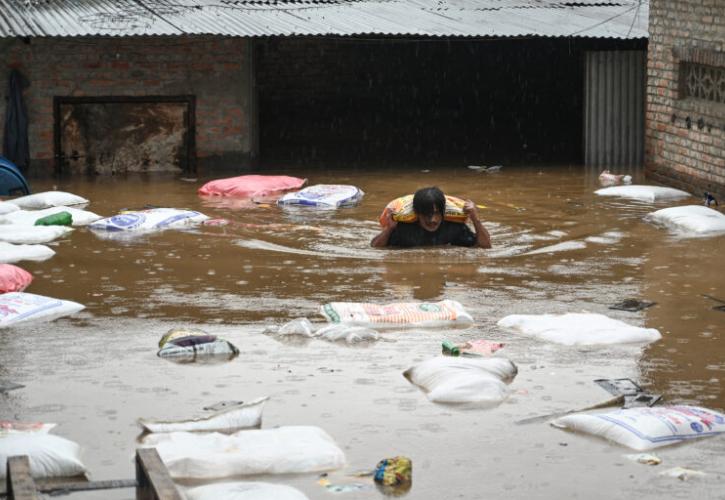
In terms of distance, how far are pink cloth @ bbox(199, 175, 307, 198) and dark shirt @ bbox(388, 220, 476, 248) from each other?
4.09 m

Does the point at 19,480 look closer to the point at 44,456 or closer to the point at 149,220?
the point at 44,456

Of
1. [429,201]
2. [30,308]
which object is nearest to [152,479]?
[30,308]

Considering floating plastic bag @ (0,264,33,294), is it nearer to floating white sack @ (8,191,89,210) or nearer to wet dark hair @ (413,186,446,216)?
wet dark hair @ (413,186,446,216)

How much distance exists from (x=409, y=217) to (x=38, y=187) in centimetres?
647

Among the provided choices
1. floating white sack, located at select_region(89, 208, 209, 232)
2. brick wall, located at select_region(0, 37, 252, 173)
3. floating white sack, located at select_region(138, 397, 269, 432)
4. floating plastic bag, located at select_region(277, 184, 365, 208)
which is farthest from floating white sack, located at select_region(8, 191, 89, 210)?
floating white sack, located at select_region(138, 397, 269, 432)

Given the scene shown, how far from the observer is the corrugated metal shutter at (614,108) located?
59.2 feet

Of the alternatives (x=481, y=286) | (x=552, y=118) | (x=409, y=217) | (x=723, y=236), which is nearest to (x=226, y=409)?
(x=481, y=286)

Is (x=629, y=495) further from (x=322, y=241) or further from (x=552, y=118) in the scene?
(x=552, y=118)

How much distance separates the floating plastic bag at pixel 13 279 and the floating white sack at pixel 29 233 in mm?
1701

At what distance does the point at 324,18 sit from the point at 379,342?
9.73 meters

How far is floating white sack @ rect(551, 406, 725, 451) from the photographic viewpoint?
6395 mm

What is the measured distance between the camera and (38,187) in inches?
625

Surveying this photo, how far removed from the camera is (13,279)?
9859 mm

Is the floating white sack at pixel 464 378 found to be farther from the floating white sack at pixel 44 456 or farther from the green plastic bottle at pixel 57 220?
→ the green plastic bottle at pixel 57 220
